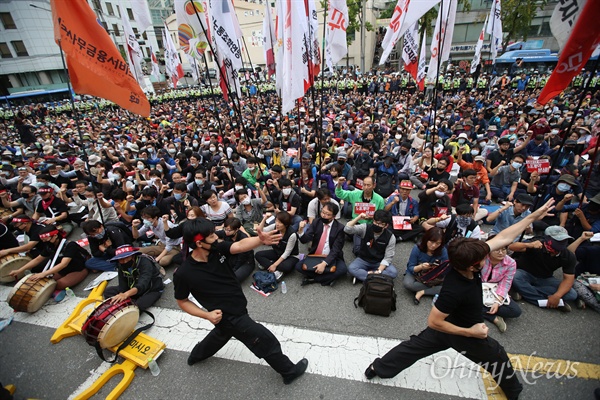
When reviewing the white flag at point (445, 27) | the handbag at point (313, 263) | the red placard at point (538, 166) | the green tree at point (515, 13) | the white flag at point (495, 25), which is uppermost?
the green tree at point (515, 13)

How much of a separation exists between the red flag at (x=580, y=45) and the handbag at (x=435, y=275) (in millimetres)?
2745

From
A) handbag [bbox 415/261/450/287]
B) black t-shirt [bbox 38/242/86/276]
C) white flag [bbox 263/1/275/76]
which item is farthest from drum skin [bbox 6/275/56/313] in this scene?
white flag [bbox 263/1/275/76]

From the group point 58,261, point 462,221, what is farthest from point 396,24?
point 58,261

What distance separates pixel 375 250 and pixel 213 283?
9.43 feet

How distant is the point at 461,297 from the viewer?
245cm

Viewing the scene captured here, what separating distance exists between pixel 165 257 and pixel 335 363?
3.96 m

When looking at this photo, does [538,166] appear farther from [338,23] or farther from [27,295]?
[27,295]

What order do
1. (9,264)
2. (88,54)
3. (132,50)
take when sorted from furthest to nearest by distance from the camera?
(132,50) → (9,264) → (88,54)

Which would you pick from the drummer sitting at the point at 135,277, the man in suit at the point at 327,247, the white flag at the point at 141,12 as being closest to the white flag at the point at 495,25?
the man in suit at the point at 327,247

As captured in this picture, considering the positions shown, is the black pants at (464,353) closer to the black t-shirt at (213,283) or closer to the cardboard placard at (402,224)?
the black t-shirt at (213,283)

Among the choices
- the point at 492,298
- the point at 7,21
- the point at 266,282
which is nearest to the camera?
the point at 492,298

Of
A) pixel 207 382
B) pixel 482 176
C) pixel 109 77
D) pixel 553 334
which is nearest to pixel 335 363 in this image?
pixel 207 382

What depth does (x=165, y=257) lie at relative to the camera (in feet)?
18.8

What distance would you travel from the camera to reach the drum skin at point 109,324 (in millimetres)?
3590
